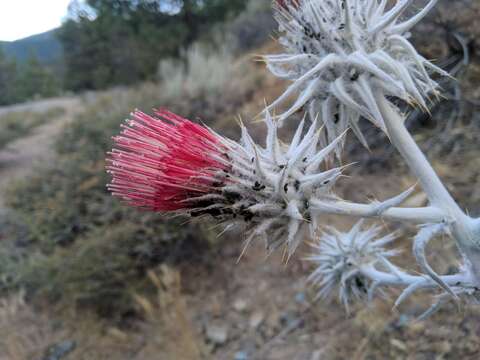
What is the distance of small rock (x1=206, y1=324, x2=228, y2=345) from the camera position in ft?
17.3

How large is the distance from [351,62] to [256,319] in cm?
435

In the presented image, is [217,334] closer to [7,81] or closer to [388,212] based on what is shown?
[388,212]

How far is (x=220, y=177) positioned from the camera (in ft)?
5.23

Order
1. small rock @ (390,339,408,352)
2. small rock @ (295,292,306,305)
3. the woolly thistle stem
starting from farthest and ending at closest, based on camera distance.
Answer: small rock @ (295,292,306,305)
small rock @ (390,339,408,352)
the woolly thistle stem

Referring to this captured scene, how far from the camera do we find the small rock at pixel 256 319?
5.32m

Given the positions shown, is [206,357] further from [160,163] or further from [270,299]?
[160,163]

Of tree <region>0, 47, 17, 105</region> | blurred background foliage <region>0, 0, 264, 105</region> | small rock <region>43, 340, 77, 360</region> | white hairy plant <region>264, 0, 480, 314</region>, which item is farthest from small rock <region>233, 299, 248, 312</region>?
tree <region>0, 47, 17, 105</region>

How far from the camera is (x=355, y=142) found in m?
6.53

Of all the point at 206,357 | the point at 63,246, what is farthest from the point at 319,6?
the point at 63,246

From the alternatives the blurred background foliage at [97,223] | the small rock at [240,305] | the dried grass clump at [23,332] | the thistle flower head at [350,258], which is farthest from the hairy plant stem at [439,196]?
the dried grass clump at [23,332]

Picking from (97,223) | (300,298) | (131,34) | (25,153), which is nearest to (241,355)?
(300,298)

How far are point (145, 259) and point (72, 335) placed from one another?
1333mm

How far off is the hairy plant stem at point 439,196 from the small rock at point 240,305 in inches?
169

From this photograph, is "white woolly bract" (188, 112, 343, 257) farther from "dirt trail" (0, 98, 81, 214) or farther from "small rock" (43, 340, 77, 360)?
"dirt trail" (0, 98, 81, 214)
